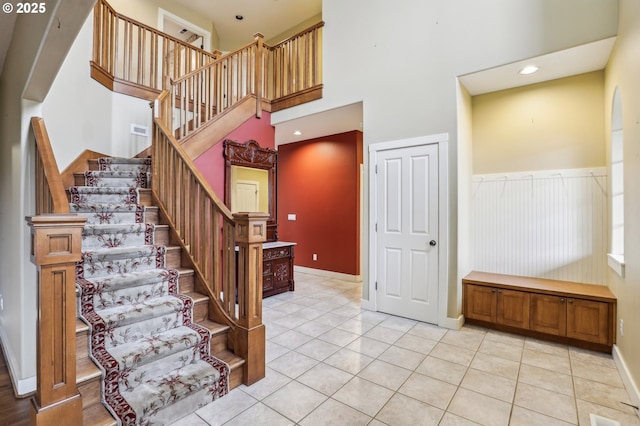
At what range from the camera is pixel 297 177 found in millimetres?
6500

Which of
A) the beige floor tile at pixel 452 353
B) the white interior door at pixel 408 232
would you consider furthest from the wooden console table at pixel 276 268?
the beige floor tile at pixel 452 353

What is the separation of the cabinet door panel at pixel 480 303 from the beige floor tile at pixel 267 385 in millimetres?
2244

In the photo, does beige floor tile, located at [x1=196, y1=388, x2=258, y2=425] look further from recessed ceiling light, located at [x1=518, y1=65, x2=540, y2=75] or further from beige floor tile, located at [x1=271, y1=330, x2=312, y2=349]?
recessed ceiling light, located at [x1=518, y1=65, x2=540, y2=75]

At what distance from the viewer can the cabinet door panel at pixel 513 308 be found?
3.17 metres

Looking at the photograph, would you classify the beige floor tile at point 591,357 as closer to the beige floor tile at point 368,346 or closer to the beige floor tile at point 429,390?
the beige floor tile at point 429,390

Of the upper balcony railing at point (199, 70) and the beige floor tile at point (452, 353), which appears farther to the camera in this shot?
the upper balcony railing at point (199, 70)

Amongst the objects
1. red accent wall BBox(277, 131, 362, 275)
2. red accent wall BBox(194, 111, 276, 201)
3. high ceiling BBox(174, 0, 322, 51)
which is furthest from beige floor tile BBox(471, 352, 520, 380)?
high ceiling BBox(174, 0, 322, 51)

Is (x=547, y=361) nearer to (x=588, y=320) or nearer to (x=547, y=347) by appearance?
(x=547, y=347)

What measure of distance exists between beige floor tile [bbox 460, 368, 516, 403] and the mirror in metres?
3.58

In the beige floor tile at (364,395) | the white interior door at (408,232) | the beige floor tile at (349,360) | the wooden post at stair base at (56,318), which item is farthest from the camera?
the white interior door at (408,232)

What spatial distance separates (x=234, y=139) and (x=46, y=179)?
9.54ft

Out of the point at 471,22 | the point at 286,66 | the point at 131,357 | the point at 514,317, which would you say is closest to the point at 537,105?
the point at 471,22

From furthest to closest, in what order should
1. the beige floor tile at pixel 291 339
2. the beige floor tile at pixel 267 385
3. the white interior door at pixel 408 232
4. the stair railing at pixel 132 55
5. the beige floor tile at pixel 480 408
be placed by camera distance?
the stair railing at pixel 132 55 < the white interior door at pixel 408 232 < the beige floor tile at pixel 291 339 < the beige floor tile at pixel 267 385 < the beige floor tile at pixel 480 408

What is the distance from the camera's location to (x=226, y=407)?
201 centimetres
